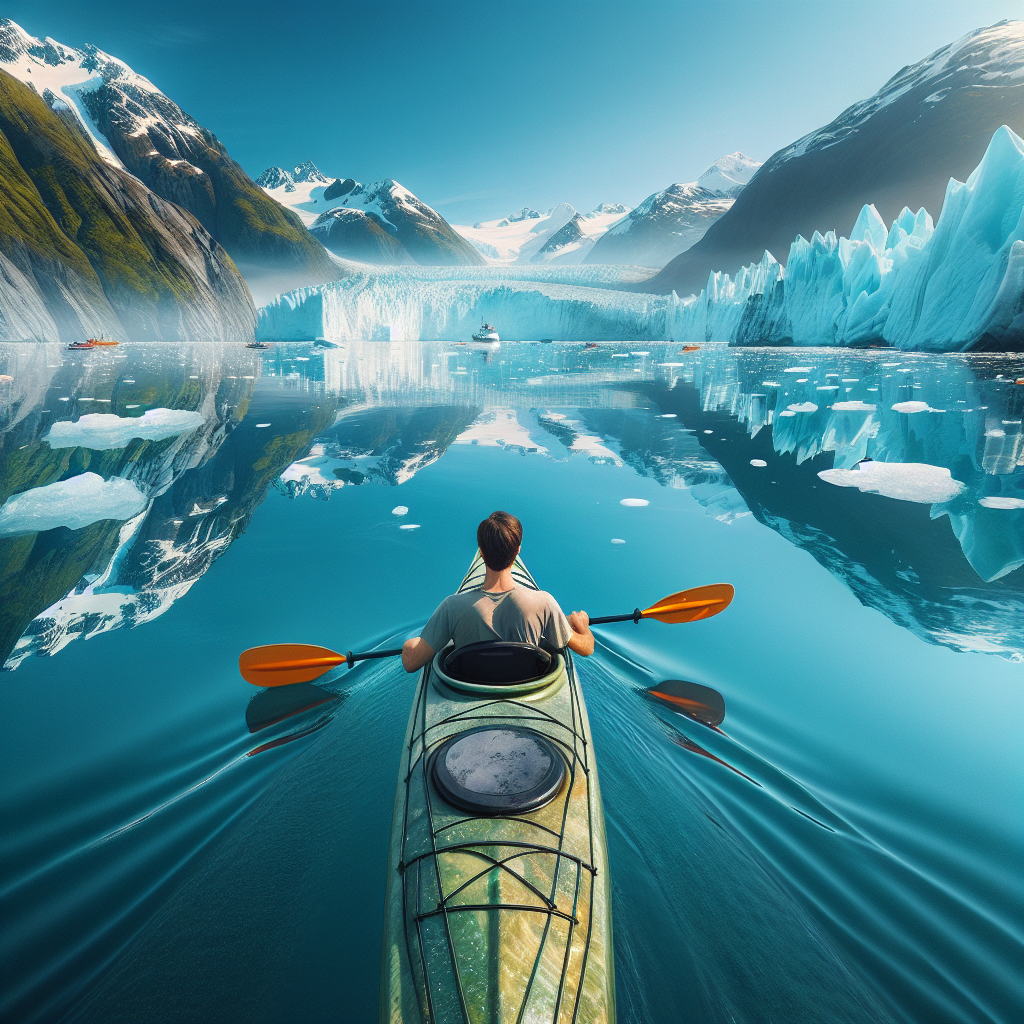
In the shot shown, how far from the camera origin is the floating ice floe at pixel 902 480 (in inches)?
238

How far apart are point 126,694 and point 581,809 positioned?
2.75m

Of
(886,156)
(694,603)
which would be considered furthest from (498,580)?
(886,156)

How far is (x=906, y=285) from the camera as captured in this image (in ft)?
73.2

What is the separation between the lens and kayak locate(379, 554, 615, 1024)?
135cm

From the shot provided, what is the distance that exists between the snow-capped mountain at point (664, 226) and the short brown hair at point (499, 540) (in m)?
149

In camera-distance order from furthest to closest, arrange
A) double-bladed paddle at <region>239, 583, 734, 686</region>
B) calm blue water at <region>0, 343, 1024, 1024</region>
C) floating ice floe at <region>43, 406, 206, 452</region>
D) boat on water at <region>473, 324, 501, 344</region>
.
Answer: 1. boat on water at <region>473, 324, 501, 344</region>
2. floating ice floe at <region>43, 406, 206, 452</region>
3. double-bladed paddle at <region>239, 583, 734, 686</region>
4. calm blue water at <region>0, 343, 1024, 1024</region>

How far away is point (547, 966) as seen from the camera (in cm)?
139

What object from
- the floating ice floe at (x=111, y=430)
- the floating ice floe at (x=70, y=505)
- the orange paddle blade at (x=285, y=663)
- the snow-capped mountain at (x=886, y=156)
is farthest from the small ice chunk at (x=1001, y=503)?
the snow-capped mountain at (x=886, y=156)

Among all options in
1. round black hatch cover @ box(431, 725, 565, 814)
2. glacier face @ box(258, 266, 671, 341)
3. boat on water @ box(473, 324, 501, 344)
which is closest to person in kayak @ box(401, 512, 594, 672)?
round black hatch cover @ box(431, 725, 565, 814)

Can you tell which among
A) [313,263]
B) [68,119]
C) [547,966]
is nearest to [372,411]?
[547,966]

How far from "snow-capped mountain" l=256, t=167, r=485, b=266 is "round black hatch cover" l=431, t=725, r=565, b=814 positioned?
16092 centimetres

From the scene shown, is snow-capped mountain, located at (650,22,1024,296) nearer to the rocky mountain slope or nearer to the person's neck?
the rocky mountain slope

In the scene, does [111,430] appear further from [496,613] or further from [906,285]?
[906,285]

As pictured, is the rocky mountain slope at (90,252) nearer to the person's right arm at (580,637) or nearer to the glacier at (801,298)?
the glacier at (801,298)
